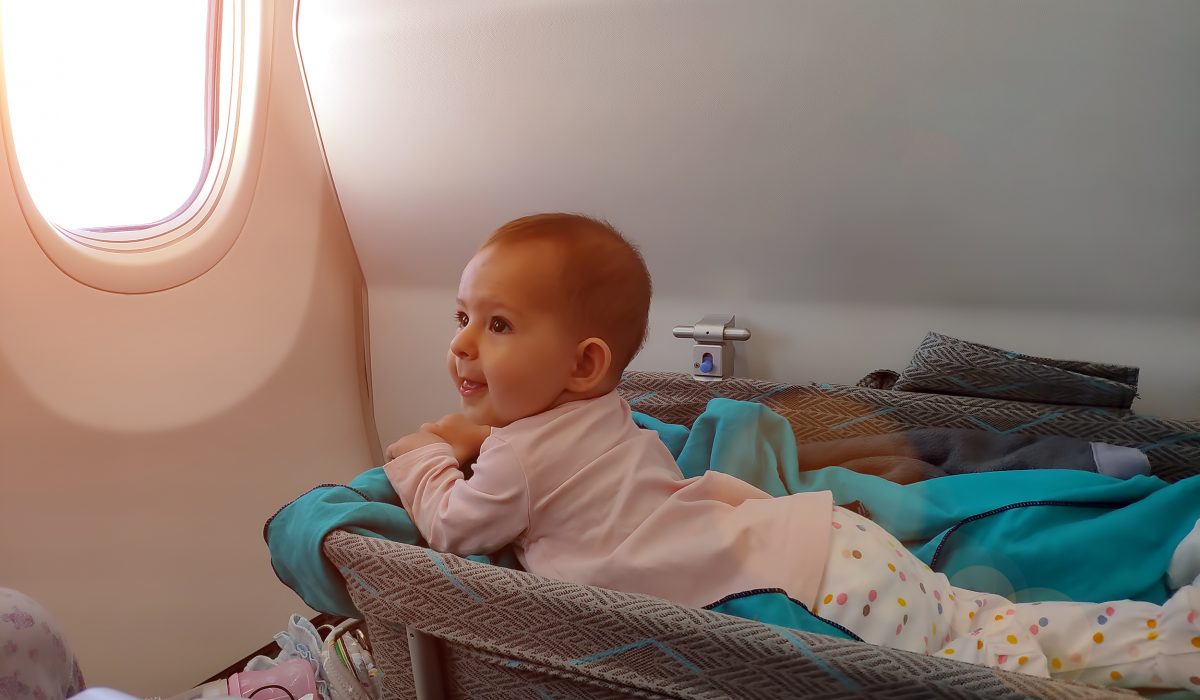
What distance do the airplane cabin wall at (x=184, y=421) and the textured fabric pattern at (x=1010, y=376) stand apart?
1.12 metres

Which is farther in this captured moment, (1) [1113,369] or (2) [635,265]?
(1) [1113,369]

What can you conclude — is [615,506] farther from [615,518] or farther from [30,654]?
[30,654]

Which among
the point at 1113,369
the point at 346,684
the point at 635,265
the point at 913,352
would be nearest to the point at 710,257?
the point at 913,352

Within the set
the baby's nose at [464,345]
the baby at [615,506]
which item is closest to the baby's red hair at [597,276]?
the baby at [615,506]

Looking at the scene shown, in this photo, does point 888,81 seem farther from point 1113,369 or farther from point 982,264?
point 1113,369

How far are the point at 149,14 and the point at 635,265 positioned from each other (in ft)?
3.40

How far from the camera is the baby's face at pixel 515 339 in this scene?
3.19 ft

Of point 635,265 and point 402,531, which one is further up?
point 635,265

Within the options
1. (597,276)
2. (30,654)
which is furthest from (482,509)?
(30,654)

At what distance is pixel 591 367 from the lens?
3.30 ft

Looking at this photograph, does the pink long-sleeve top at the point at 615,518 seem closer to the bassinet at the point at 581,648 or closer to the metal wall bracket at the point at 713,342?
the bassinet at the point at 581,648

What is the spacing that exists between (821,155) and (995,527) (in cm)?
60

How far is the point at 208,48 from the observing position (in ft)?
5.13

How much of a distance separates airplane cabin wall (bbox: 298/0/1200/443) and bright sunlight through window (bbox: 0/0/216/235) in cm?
23
